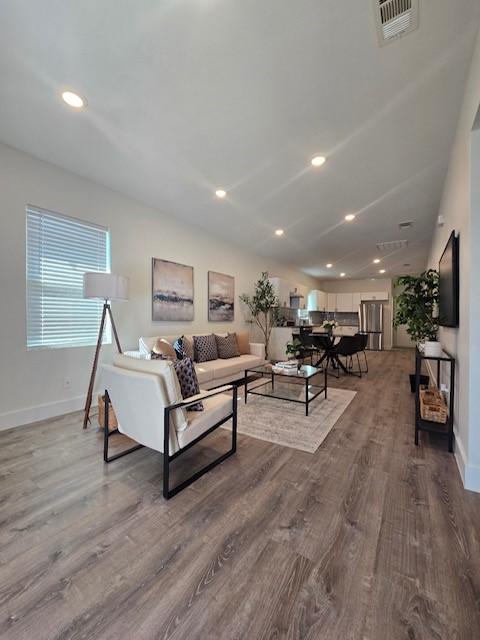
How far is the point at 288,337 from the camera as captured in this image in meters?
6.79

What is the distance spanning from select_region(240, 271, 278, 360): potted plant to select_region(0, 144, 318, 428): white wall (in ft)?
7.20

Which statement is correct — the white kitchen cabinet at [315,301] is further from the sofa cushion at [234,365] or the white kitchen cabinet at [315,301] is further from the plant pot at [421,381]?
the sofa cushion at [234,365]

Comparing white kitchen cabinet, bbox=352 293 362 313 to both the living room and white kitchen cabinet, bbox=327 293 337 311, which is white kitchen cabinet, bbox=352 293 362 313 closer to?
white kitchen cabinet, bbox=327 293 337 311

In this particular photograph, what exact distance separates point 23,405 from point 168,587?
265 cm

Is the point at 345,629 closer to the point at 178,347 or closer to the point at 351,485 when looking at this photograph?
the point at 351,485

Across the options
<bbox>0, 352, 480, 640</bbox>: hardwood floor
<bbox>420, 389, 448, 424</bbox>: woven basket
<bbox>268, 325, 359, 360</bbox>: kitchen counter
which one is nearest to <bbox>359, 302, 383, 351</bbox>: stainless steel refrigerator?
<bbox>268, 325, 359, 360</bbox>: kitchen counter

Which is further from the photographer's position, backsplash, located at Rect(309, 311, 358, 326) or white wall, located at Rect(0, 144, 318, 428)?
backsplash, located at Rect(309, 311, 358, 326)

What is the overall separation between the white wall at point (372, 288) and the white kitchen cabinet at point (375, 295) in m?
0.22

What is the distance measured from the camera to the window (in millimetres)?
2953

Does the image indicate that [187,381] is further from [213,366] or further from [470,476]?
[470,476]

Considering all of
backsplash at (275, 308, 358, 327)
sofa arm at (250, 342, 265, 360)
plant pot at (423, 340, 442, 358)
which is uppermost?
backsplash at (275, 308, 358, 327)

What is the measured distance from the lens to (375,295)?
1006 cm

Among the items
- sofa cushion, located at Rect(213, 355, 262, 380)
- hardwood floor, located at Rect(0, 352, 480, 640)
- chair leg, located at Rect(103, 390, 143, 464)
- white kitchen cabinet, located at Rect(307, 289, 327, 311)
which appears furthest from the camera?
white kitchen cabinet, located at Rect(307, 289, 327, 311)

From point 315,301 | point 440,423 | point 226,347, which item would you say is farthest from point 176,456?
point 315,301
